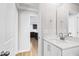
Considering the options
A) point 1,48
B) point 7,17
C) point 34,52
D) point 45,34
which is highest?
point 7,17

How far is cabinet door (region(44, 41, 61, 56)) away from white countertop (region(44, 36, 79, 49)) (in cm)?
5

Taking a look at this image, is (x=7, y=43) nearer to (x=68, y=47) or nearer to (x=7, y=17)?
(x=7, y=17)

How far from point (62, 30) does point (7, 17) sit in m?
0.85

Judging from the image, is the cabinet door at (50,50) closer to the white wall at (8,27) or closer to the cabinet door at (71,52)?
the cabinet door at (71,52)

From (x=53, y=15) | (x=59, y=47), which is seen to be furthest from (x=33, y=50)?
(x=53, y=15)

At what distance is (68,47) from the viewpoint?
138cm

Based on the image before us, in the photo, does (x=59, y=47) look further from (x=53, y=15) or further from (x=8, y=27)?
(x=8, y=27)

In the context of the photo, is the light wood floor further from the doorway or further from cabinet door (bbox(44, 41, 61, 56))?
cabinet door (bbox(44, 41, 61, 56))

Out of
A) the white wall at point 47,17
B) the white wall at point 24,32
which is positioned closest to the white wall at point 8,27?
the white wall at point 24,32

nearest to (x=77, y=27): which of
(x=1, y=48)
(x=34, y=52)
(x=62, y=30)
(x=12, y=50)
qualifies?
(x=62, y=30)

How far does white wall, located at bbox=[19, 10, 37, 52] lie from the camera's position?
145 cm

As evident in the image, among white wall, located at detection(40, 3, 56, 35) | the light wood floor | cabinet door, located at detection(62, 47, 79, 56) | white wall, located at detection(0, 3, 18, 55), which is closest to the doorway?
the light wood floor

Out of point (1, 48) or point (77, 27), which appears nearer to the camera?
point (1, 48)

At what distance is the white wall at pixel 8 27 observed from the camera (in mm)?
1331
